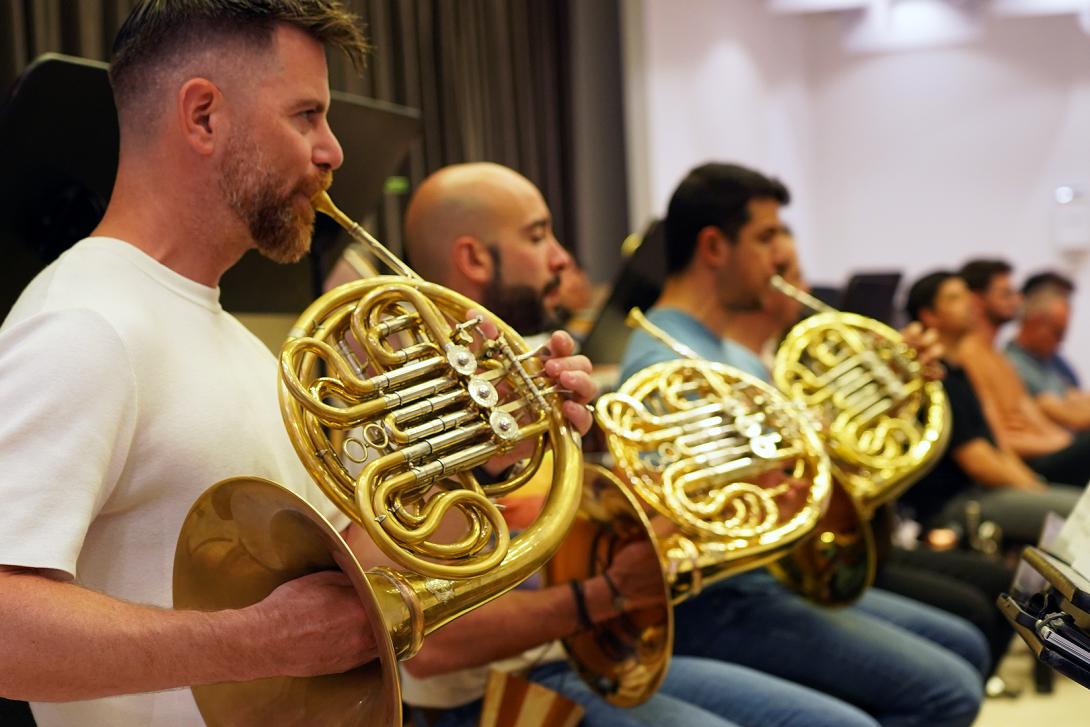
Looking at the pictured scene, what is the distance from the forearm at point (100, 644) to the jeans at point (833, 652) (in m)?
1.38

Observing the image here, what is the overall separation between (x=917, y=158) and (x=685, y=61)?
110 inches

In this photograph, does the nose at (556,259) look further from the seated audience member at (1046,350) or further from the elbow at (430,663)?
the seated audience member at (1046,350)

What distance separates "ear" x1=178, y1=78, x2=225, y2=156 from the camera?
4.48ft

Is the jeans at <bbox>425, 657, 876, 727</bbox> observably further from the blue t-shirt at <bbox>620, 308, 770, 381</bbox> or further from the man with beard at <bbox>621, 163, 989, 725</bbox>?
the blue t-shirt at <bbox>620, 308, 770, 381</bbox>

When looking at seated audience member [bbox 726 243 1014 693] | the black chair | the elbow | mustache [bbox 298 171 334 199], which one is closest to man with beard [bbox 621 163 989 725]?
seated audience member [bbox 726 243 1014 693]

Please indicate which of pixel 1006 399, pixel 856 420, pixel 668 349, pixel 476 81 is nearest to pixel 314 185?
pixel 668 349

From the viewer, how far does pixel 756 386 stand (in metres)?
2.18

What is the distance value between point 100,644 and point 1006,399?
422 cm

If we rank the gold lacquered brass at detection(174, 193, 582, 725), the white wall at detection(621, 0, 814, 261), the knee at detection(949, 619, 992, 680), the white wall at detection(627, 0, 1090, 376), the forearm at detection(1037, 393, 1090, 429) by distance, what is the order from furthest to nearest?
1. the white wall at detection(627, 0, 1090, 376)
2. the white wall at detection(621, 0, 814, 261)
3. the forearm at detection(1037, 393, 1090, 429)
4. the knee at detection(949, 619, 992, 680)
5. the gold lacquered brass at detection(174, 193, 582, 725)

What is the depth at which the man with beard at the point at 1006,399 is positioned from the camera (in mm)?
4371

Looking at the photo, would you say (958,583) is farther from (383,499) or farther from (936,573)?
(383,499)

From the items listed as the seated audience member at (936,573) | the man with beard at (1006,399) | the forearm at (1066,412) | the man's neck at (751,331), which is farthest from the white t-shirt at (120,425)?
the forearm at (1066,412)

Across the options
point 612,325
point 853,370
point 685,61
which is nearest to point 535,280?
point 612,325

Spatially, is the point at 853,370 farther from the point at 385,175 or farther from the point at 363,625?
the point at 363,625
